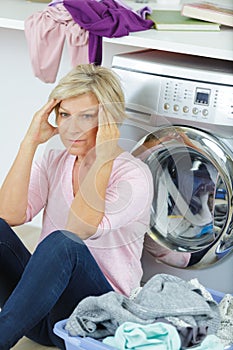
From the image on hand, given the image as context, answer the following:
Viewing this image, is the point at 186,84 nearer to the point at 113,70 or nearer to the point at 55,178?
the point at 113,70

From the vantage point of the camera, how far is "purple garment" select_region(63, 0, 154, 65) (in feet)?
7.93

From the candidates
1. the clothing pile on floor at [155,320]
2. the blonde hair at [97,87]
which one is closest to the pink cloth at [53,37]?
the blonde hair at [97,87]

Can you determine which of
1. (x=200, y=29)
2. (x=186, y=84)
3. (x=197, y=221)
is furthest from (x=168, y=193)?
(x=200, y=29)

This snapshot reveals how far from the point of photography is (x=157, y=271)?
2514mm

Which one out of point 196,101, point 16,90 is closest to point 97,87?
point 196,101

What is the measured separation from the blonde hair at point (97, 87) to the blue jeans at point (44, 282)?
38cm

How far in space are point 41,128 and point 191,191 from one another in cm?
50

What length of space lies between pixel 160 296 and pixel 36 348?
1.78ft

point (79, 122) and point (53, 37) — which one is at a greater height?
point (53, 37)

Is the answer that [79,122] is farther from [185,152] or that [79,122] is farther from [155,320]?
[155,320]

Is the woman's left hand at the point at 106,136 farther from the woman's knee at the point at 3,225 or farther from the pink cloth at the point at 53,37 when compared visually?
the pink cloth at the point at 53,37

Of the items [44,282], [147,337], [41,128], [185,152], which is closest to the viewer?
[147,337]

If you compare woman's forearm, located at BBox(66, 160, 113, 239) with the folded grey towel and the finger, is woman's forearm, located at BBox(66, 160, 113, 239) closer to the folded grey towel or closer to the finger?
the finger

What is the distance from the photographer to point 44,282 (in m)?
1.95
